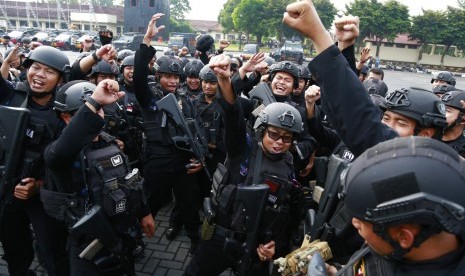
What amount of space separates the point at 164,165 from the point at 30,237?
1.69 metres

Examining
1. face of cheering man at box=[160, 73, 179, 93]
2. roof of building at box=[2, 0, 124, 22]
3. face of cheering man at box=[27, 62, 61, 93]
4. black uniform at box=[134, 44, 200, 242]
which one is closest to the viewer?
face of cheering man at box=[27, 62, 61, 93]

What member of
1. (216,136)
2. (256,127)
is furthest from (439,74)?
(256,127)

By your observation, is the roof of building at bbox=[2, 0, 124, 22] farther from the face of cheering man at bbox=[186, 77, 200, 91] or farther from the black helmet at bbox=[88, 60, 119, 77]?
the black helmet at bbox=[88, 60, 119, 77]

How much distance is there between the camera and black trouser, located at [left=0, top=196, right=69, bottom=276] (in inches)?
124

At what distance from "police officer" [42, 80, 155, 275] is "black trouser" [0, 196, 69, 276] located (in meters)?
→ 0.50

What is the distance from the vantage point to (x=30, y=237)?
11.9 ft

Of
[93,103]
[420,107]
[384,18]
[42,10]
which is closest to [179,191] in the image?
[93,103]

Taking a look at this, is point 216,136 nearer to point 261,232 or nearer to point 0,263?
point 261,232

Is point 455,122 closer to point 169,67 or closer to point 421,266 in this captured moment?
point 421,266

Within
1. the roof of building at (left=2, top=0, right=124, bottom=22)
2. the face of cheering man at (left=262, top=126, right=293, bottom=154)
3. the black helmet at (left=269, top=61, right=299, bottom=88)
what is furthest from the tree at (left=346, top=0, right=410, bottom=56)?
the face of cheering man at (left=262, top=126, right=293, bottom=154)

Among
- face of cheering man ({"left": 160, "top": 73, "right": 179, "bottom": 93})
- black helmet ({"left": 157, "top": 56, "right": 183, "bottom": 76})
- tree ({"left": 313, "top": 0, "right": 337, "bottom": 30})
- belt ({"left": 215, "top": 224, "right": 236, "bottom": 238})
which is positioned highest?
tree ({"left": 313, "top": 0, "right": 337, "bottom": 30})

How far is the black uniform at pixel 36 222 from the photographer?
3148mm

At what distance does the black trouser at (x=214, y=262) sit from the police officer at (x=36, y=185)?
126cm

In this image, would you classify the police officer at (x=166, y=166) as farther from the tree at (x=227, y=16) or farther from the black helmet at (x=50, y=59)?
the tree at (x=227, y=16)
